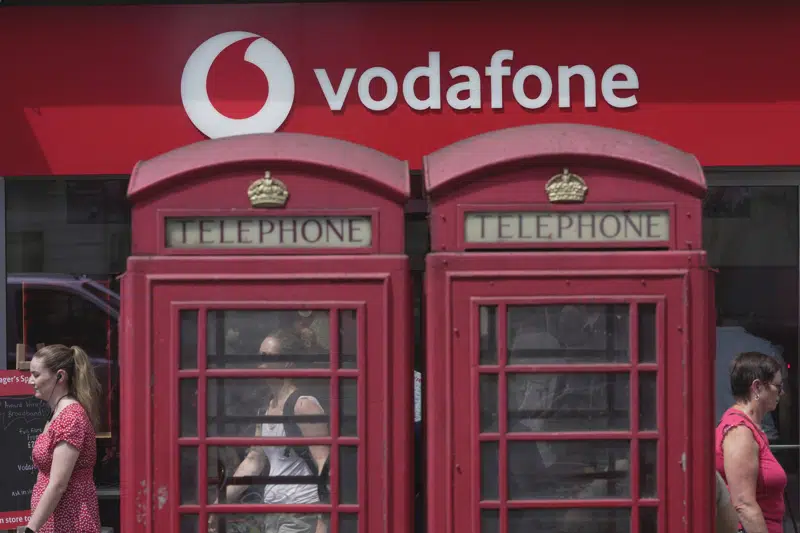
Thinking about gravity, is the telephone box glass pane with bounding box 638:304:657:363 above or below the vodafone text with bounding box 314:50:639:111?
below

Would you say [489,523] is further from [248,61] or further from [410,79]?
[248,61]

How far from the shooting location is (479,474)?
170 inches

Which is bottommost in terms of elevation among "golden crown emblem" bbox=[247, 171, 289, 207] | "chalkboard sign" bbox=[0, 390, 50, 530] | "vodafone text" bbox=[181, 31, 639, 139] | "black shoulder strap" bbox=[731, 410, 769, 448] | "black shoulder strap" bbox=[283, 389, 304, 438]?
"chalkboard sign" bbox=[0, 390, 50, 530]

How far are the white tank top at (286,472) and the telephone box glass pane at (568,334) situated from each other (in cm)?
91

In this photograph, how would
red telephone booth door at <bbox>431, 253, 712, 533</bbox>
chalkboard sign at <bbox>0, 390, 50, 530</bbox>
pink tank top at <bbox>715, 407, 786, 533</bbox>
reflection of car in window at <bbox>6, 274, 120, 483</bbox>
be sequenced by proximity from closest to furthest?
red telephone booth door at <bbox>431, 253, 712, 533</bbox> < pink tank top at <bbox>715, 407, 786, 533</bbox> < chalkboard sign at <bbox>0, 390, 50, 530</bbox> < reflection of car in window at <bbox>6, 274, 120, 483</bbox>

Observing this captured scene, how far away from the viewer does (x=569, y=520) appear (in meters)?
4.35

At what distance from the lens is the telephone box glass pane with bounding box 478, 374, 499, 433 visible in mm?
4324

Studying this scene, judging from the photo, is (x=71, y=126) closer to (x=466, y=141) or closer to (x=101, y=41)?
(x=101, y=41)

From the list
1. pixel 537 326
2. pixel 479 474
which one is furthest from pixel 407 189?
pixel 479 474

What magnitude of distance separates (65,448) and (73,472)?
16cm

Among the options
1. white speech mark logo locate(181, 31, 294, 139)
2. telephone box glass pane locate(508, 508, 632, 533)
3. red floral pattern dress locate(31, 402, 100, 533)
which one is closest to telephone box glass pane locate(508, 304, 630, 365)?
telephone box glass pane locate(508, 508, 632, 533)

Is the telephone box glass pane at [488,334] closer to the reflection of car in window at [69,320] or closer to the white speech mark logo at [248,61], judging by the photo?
the white speech mark logo at [248,61]

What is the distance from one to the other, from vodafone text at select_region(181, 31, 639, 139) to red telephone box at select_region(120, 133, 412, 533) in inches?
106

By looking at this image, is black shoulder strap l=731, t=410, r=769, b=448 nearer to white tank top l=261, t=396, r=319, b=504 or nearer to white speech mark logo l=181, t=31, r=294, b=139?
white tank top l=261, t=396, r=319, b=504
